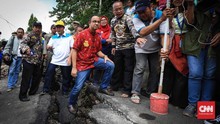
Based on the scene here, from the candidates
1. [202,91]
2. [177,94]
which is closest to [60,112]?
[177,94]

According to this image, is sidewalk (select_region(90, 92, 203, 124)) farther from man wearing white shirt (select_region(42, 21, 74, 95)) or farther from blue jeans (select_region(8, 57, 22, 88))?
blue jeans (select_region(8, 57, 22, 88))

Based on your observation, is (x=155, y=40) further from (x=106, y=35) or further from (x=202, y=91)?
(x=106, y=35)

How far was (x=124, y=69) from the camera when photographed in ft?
14.5

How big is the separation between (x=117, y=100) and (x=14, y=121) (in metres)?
2.02

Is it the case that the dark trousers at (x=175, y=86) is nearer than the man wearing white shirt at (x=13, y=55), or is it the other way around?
the dark trousers at (x=175, y=86)

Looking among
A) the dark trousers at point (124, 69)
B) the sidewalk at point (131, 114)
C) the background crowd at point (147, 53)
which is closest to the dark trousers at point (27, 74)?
the background crowd at point (147, 53)

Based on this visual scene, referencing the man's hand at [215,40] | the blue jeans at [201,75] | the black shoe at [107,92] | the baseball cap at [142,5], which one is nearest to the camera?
the man's hand at [215,40]

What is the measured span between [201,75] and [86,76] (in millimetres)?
2141

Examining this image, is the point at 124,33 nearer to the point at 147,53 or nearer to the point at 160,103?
the point at 147,53

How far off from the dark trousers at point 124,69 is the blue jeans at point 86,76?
0.31 metres

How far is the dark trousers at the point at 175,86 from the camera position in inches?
137

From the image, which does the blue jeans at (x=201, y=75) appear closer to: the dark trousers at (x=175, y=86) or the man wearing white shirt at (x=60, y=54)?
the dark trousers at (x=175, y=86)

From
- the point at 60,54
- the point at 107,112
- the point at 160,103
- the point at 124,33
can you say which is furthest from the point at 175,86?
the point at 60,54

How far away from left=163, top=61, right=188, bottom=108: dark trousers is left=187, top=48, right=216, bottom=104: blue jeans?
0.32m
